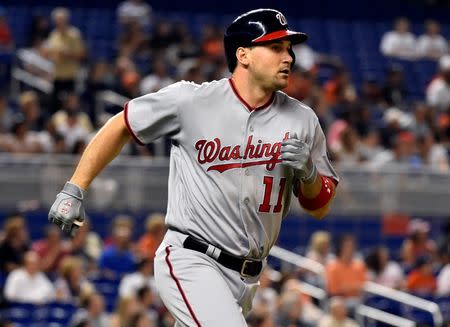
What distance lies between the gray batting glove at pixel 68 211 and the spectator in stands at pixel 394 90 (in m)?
13.2

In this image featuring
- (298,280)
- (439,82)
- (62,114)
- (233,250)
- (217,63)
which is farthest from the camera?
(439,82)

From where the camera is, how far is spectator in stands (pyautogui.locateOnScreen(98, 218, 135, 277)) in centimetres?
1145

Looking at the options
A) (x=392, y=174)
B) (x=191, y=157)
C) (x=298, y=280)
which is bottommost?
(x=298, y=280)

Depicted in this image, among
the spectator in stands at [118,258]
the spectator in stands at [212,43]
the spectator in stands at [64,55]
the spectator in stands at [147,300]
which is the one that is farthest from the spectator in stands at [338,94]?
the spectator in stands at [147,300]

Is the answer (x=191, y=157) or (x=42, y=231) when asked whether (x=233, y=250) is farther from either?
(x=42, y=231)

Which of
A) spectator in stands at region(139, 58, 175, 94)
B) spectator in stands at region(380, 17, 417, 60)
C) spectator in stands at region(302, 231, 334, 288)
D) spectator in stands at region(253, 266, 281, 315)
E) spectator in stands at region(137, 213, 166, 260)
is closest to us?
spectator in stands at region(253, 266, 281, 315)

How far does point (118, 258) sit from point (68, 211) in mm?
6543

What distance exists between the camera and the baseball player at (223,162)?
5.16 meters

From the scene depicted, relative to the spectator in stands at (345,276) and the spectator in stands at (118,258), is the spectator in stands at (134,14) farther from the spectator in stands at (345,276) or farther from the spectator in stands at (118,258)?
the spectator in stands at (345,276)

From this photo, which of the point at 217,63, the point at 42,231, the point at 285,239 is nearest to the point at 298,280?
the point at 285,239

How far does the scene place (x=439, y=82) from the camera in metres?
17.8

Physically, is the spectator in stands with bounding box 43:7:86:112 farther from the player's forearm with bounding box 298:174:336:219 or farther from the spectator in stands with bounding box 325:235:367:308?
the player's forearm with bounding box 298:174:336:219

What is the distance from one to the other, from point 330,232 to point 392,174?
944 millimetres

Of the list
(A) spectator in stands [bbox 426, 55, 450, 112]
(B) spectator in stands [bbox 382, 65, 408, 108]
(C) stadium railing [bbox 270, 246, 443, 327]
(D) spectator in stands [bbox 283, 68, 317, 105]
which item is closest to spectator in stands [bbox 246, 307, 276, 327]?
(C) stadium railing [bbox 270, 246, 443, 327]
